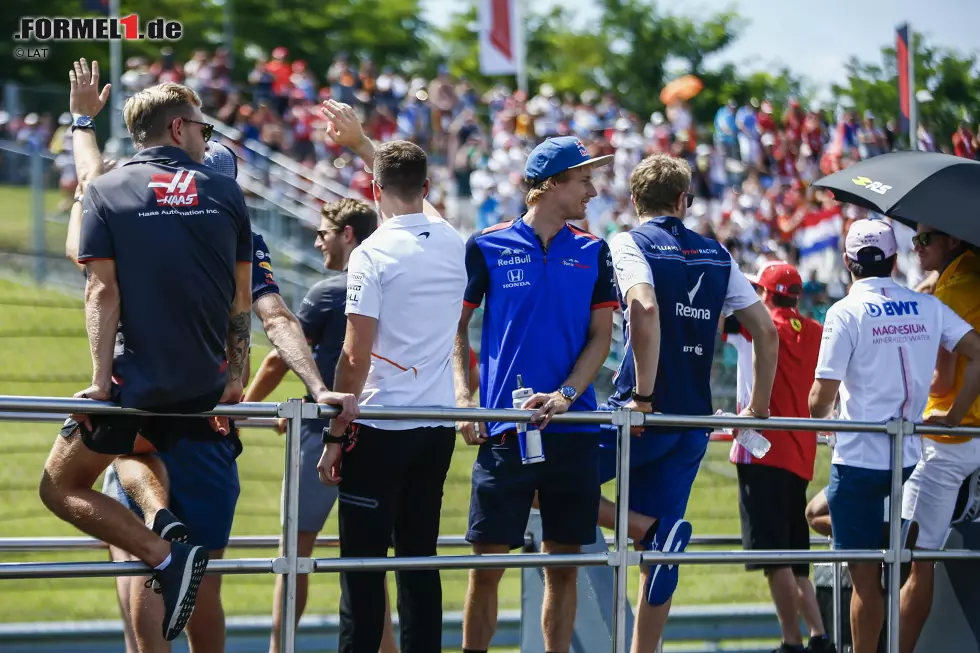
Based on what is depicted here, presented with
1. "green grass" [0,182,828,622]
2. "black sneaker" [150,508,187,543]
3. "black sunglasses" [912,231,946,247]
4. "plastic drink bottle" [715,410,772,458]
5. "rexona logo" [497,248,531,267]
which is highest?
"black sunglasses" [912,231,946,247]

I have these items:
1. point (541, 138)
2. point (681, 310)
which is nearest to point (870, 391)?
point (681, 310)

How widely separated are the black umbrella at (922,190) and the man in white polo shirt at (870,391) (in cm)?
34

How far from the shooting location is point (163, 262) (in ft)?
13.6

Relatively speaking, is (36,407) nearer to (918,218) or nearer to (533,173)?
(533,173)

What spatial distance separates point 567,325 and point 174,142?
1.63m

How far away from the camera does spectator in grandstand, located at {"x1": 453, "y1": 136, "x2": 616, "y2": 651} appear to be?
195 inches

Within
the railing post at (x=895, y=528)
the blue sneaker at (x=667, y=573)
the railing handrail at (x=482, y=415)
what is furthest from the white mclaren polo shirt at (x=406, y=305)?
the railing post at (x=895, y=528)

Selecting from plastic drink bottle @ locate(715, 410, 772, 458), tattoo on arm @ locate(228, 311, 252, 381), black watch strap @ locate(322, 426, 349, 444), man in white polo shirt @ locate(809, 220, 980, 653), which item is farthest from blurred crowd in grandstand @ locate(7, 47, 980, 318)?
tattoo on arm @ locate(228, 311, 252, 381)

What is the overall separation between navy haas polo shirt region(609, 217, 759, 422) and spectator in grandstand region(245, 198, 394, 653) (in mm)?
1242

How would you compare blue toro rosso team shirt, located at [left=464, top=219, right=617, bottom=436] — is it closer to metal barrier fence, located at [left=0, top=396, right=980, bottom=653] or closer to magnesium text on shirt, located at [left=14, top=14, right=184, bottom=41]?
metal barrier fence, located at [left=0, top=396, right=980, bottom=653]

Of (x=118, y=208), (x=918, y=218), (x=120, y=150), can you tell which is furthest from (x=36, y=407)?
(x=120, y=150)

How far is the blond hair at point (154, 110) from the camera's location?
172 inches

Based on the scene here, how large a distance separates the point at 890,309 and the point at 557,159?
1.64 meters

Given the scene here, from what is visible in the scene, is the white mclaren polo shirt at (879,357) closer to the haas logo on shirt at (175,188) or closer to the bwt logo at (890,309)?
the bwt logo at (890,309)
